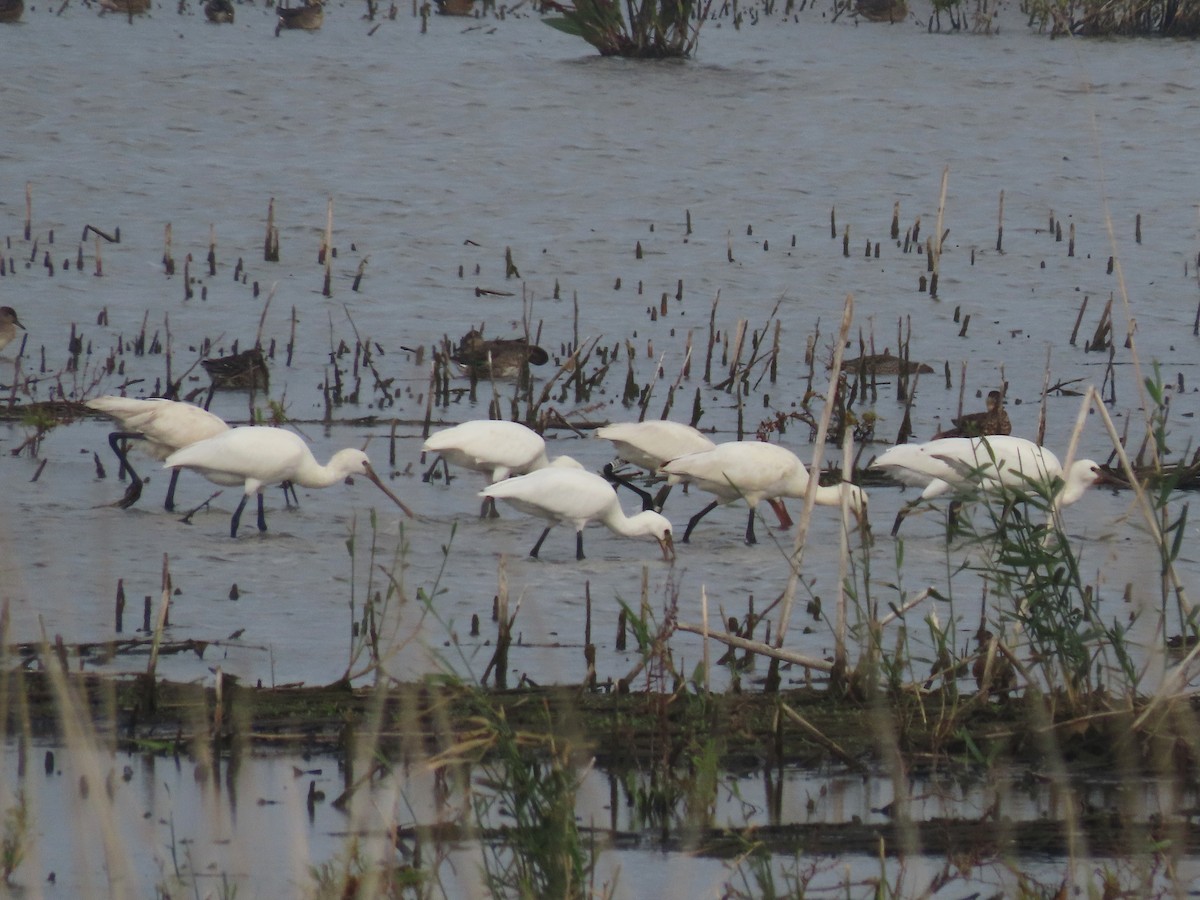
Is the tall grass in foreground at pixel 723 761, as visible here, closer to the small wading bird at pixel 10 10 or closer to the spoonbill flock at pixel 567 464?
the spoonbill flock at pixel 567 464

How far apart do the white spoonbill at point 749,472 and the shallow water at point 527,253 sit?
8.4 inches

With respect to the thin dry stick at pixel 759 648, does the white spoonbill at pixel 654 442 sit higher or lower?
lower

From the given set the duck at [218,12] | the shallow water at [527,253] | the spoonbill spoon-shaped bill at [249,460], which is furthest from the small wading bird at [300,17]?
the spoonbill spoon-shaped bill at [249,460]

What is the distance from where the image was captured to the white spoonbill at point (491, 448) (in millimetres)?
7688

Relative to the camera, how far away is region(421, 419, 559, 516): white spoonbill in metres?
7.69

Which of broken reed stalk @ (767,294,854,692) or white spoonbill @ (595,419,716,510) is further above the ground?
broken reed stalk @ (767,294,854,692)

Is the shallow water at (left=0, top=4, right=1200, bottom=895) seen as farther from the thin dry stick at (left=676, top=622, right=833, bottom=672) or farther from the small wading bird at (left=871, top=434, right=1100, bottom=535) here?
the thin dry stick at (left=676, top=622, right=833, bottom=672)

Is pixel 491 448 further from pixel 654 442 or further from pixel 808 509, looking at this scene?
pixel 808 509

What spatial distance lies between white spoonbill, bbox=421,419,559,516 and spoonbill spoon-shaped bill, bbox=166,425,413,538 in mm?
335

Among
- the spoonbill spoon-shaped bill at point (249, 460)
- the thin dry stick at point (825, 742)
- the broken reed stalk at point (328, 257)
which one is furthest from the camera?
the broken reed stalk at point (328, 257)

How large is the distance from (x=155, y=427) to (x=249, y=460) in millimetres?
654

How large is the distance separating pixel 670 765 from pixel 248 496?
11.2 feet

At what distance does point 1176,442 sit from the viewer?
31.0 ft

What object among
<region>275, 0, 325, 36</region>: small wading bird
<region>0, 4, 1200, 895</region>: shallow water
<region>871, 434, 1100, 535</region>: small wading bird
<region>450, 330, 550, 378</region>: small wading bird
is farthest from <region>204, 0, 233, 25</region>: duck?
<region>871, 434, 1100, 535</region>: small wading bird
